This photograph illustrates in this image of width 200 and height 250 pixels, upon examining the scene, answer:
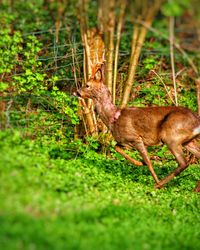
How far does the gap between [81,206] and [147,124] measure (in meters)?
3.31

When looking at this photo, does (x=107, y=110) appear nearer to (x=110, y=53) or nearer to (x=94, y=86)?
(x=94, y=86)

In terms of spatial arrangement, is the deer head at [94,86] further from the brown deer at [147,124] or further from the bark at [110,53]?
the bark at [110,53]

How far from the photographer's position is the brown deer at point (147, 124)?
30.5ft

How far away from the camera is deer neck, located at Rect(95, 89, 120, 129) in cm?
985

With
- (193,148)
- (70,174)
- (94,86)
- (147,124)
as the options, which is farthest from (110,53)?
(70,174)

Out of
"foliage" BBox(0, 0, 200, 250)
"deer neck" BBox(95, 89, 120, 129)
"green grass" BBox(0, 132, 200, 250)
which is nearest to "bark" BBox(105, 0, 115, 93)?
"deer neck" BBox(95, 89, 120, 129)

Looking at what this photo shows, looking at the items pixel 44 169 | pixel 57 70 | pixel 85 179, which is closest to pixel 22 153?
pixel 44 169

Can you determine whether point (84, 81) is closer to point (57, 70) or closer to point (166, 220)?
point (57, 70)

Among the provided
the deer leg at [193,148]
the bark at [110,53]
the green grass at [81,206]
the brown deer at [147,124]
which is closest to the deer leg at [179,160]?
the brown deer at [147,124]

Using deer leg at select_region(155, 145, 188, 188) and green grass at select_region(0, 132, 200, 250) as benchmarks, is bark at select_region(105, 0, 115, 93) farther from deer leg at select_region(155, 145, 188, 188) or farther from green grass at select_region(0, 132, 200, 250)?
deer leg at select_region(155, 145, 188, 188)

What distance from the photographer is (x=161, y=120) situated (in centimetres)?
943

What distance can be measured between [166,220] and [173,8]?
284 cm

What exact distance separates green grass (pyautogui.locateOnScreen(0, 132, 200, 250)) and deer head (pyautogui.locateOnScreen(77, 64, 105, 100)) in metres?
1.19

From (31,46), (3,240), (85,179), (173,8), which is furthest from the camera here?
(31,46)
